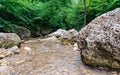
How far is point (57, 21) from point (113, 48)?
12.6 meters

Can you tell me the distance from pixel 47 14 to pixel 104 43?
12.7m

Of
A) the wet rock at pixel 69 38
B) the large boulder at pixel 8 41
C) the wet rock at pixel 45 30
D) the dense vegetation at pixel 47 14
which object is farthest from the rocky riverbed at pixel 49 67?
the wet rock at pixel 45 30

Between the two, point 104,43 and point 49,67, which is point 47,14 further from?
point 104,43

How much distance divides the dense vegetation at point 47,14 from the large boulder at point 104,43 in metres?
7.28

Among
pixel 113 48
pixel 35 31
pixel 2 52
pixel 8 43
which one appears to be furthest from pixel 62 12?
pixel 113 48

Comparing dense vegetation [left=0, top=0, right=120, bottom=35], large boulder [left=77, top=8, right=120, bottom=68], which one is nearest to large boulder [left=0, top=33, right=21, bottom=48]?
dense vegetation [left=0, top=0, right=120, bottom=35]

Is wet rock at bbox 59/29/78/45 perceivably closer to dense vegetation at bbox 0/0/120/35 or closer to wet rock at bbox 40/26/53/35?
dense vegetation at bbox 0/0/120/35

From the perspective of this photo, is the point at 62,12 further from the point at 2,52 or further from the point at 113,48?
the point at 113,48

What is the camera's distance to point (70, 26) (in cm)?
1766

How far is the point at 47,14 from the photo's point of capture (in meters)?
17.1

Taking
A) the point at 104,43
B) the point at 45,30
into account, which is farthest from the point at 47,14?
the point at 104,43

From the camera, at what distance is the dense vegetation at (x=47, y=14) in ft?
42.1

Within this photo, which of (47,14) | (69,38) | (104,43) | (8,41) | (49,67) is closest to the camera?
(104,43)

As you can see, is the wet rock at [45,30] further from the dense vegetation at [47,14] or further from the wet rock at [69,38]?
the wet rock at [69,38]
